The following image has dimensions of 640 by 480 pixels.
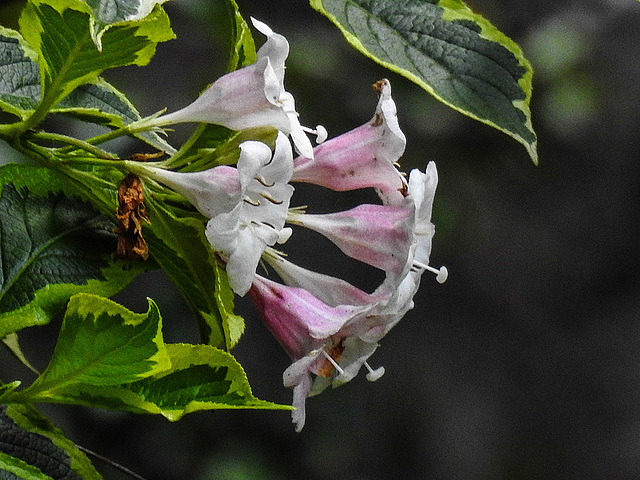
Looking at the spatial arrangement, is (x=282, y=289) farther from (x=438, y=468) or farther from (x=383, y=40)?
(x=438, y=468)

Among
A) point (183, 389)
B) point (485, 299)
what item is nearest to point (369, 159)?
point (183, 389)

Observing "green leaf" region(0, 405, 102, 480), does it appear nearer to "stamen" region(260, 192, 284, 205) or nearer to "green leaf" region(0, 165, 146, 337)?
"green leaf" region(0, 165, 146, 337)

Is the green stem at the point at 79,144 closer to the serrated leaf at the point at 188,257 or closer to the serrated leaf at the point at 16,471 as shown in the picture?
the serrated leaf at the point at 188,257

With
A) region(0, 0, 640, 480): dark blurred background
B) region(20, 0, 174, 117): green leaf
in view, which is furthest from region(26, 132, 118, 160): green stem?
region(0, 0, 640, 480): dark blurred background

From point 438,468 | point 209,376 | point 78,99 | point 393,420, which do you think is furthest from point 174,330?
point 209,376

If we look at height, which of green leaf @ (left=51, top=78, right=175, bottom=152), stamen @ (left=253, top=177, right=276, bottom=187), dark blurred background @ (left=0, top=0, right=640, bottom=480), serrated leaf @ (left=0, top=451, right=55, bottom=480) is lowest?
dark blurred background @ (left=0, top=0, right=640, bottom=480)

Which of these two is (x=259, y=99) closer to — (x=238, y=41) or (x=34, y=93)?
(x=238, y=41)

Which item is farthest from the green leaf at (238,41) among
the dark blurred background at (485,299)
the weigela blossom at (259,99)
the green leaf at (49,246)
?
the dark blurred background at (485,299)
